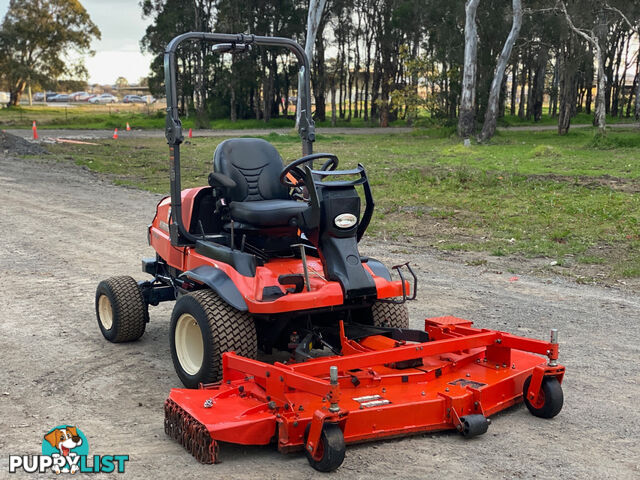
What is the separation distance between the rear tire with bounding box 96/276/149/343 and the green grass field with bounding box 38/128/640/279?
5585 mm

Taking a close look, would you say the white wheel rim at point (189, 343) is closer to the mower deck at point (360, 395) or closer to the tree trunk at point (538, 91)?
the mower deck at point (360, 395)

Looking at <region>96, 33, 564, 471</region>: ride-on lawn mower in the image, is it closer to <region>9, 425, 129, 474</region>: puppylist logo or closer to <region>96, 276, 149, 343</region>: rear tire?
<region>96, 276, 149, 343</region>: rear tire

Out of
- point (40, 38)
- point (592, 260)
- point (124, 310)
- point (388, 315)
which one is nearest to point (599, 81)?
point (592, 260)

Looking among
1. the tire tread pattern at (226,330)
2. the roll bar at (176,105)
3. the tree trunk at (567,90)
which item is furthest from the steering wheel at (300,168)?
the tree trunk at (567,90)

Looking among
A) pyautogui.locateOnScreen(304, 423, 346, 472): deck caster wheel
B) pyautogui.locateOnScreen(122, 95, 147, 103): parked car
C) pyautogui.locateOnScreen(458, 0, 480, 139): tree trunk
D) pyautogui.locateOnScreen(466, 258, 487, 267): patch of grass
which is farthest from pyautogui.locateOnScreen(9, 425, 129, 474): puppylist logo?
pyautogui.locateOnScreen(122, 95, 147, 103): parked car

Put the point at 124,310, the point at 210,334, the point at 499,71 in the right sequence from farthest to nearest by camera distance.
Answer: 1. the point at 499,71
2. the point at 124,310
3. the point at 210,334

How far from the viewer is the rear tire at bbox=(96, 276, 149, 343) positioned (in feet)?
21.8

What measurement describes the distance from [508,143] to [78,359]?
25676 mm

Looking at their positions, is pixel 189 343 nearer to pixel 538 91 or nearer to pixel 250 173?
pixel 250 173

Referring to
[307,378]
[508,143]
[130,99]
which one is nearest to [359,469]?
[307,378]

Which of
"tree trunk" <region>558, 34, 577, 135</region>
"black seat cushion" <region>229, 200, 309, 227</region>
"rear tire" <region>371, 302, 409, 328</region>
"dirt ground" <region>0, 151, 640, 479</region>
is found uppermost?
"tree trunk" <region>558, 34, 577, 135</region>

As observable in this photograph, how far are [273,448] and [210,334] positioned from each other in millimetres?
914

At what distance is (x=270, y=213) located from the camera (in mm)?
5680

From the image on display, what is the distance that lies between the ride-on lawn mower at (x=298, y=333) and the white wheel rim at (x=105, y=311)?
0.89ft
